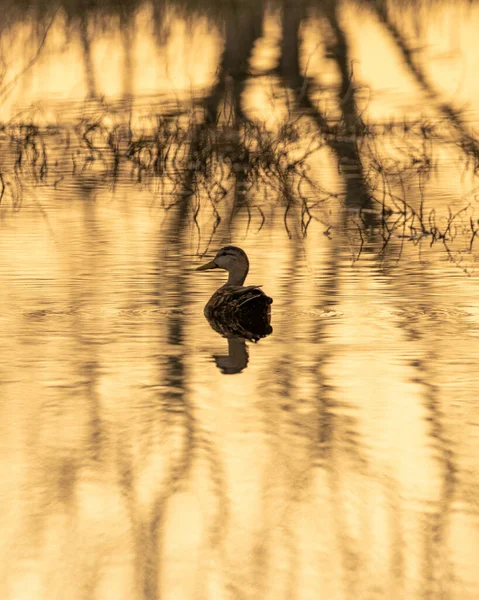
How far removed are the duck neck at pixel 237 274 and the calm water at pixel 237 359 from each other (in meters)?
0.22

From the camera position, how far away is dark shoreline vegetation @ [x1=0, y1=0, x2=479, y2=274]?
583 inches

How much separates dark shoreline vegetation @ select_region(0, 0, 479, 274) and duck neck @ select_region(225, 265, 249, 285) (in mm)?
1767

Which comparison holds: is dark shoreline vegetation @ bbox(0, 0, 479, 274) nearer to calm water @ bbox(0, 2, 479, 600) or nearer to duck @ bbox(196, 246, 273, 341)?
calm water @ bbox(0, 2, 479, 600)

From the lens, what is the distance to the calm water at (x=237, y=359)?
5695 millimetres

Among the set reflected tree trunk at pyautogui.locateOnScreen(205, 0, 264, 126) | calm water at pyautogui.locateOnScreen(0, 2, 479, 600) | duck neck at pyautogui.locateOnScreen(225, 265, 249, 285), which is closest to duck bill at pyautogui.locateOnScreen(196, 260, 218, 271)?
calm water at pyautogui.locateOnScreen(0, 2, 479, 600)

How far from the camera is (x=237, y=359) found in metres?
9.03

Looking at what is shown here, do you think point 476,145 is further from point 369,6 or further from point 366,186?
point 369,6

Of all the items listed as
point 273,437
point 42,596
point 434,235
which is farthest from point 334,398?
point 434,235

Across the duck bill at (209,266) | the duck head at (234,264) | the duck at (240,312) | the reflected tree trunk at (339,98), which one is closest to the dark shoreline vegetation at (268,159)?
the reflected tree trunk at (339,98)

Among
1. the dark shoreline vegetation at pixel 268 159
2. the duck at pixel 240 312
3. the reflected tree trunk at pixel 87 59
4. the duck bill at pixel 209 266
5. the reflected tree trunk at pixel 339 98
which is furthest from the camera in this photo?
the reflected tree trunk at pixel 87 59

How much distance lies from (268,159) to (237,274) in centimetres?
637

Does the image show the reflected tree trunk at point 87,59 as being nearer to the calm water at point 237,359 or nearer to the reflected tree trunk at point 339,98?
the calm water at point 237,359

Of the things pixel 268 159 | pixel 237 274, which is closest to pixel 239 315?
pixel 237 274

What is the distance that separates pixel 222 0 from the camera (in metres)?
33.8
